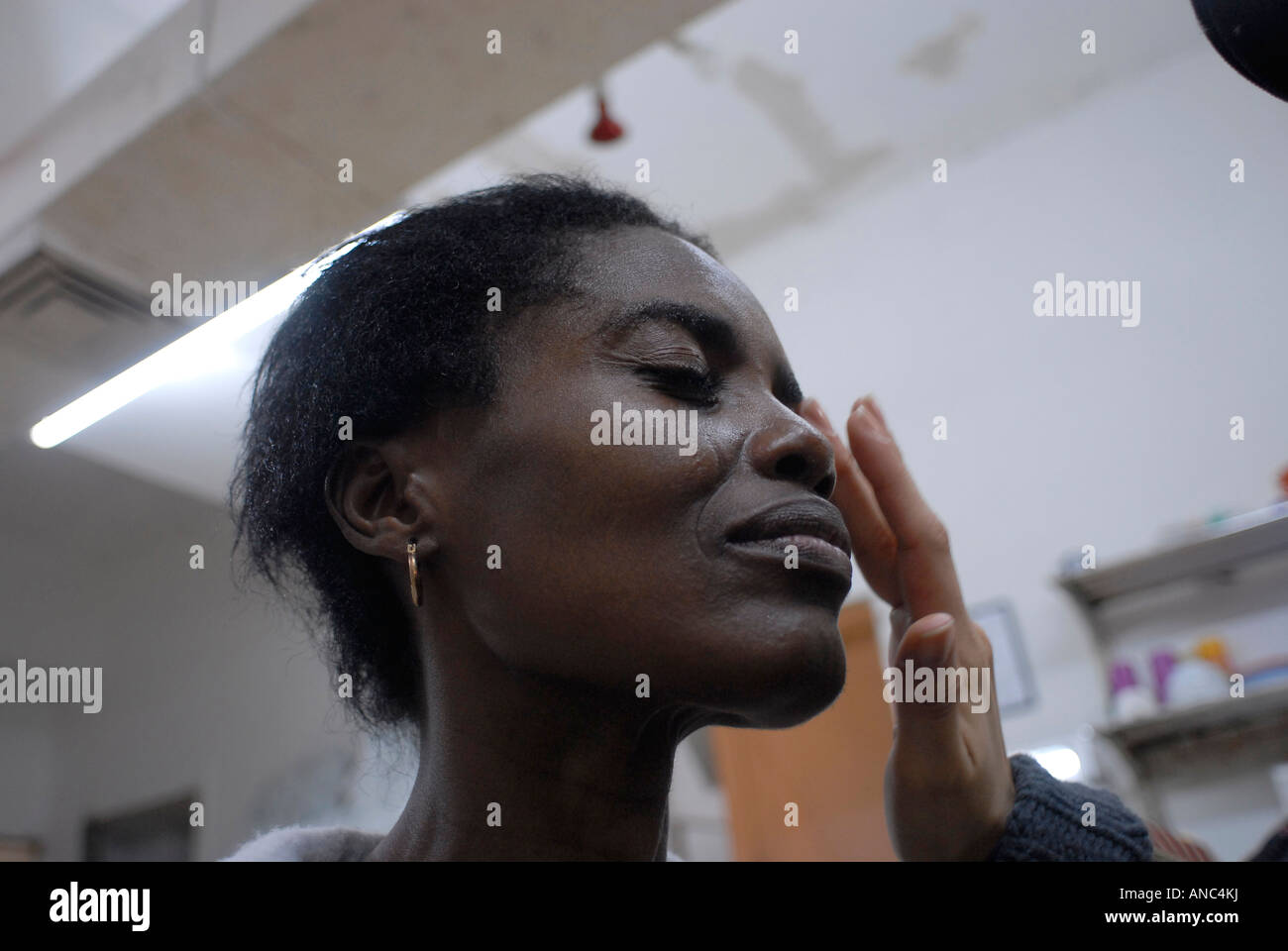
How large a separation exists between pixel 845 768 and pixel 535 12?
214cm

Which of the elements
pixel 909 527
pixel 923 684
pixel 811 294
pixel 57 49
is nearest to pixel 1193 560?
pixel 811 294

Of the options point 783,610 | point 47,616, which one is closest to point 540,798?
point 783,610

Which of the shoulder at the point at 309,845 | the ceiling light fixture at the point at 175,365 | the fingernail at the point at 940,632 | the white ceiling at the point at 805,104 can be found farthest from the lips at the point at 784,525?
the white ceiling at the point at 805,104

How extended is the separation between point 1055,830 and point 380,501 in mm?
653

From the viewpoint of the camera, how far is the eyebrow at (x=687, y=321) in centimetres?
92

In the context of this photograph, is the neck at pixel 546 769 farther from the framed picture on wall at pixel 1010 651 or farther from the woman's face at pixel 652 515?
the framed picture on wall at pixel 1010 651

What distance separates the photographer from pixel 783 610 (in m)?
0.82

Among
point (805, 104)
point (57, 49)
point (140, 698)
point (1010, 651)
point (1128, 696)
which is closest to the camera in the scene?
point (57, 49)

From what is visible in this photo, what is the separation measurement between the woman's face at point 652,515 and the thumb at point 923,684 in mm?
67

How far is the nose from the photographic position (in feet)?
2.85

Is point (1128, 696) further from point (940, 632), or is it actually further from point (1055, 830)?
point (940, 632)

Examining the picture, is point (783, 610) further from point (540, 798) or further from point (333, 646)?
point (333, 646)

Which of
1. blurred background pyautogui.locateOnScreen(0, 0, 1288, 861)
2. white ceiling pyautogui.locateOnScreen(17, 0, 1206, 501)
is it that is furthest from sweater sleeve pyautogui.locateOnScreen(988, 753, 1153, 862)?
white ceiling pyautogui.locateOnScreen(17, 0, 1206, 501)

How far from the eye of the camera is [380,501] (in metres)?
0.97
